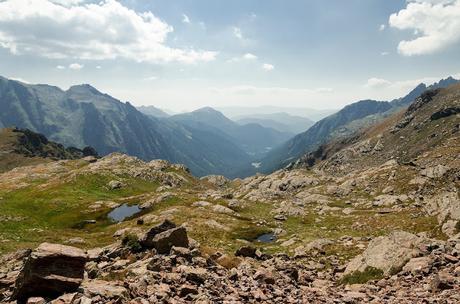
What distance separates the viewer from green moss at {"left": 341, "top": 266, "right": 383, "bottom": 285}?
90.9 feet

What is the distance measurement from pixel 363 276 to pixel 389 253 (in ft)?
9.31

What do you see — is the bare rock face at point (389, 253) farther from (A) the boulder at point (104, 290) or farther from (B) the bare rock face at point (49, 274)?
(B) the bare rock face at point (49, 274)

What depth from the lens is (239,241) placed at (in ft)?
212

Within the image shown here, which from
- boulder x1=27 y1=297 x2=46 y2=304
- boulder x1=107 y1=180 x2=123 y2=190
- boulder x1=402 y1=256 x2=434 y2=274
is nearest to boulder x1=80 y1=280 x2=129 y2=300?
boulder x1=27 y1=297 x2=46 y2=304

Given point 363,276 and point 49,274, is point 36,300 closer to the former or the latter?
point 49,274

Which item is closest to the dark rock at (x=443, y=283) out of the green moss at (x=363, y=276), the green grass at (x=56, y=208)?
the green moss at (x=363, y=276)

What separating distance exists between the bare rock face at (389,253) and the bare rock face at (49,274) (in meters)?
20.2

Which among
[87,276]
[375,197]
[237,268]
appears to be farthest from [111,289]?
[375,197]

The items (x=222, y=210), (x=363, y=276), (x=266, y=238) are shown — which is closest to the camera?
(x=363, y=276)

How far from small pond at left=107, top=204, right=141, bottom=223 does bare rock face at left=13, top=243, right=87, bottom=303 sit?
81840 mm

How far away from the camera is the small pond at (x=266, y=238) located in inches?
2741

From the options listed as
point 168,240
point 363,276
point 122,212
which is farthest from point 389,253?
point 122,212

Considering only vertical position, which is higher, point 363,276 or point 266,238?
point 363,276

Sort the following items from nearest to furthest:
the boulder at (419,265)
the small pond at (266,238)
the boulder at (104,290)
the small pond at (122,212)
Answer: the boulder at (104,290) < the boulder at (419,265) < the small pond at (266,238) < the small pond at (122,212)
